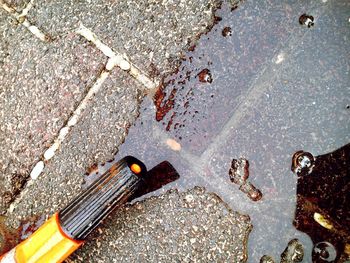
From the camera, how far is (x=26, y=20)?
2.07m

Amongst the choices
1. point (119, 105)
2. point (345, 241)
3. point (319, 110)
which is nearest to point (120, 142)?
point (119, 105)

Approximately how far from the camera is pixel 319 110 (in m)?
1.83

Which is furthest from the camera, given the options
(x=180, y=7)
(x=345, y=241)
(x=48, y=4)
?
(x=48, y=4)

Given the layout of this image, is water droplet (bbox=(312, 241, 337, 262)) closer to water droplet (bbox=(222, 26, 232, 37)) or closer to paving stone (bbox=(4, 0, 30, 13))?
water droplet (bbox=(222, 26, 232, 37))

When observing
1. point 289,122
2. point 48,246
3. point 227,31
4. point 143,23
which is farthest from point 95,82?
point 289,122

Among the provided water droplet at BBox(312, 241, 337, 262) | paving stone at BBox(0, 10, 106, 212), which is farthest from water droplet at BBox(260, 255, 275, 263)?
paving stone at BBox(0, 10, 106, 212)

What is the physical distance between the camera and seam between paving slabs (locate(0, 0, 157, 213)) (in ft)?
6.50

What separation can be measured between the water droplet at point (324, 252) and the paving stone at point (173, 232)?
0.34 metres

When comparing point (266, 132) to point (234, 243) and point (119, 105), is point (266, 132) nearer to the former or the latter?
point (234, 243)

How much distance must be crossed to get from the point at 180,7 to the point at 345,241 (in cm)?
144

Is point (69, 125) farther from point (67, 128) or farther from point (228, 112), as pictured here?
point (228, 112)

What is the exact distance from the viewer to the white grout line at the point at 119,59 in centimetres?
197

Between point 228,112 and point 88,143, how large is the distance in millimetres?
773

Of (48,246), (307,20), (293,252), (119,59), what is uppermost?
(307,20)
